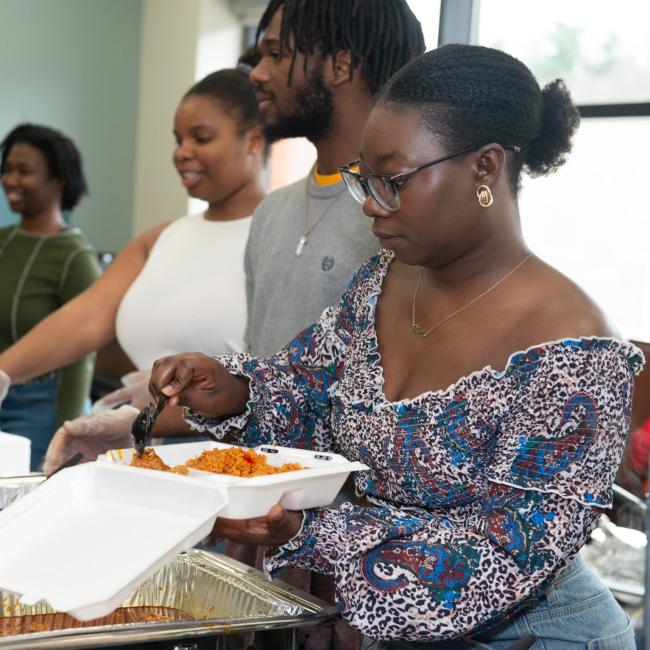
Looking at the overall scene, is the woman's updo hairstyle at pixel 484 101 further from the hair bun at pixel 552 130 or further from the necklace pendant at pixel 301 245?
the necklace pendant at pixel 301 245

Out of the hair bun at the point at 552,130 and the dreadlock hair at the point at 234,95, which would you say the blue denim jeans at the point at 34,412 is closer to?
the dreadlock hair at the point at 234,95

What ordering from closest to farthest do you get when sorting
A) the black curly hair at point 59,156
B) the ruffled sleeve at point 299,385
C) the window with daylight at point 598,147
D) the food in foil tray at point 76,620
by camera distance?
1. the food in foil tray at point 76,620
2. the ruffled sleeve at point 299,385
3. the window with daylight at point 598,147
4. the black curly hair at point 59,156

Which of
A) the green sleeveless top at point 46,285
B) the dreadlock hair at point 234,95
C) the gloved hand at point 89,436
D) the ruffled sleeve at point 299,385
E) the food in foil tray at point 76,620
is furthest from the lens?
the green sleeveless top at point 46,285

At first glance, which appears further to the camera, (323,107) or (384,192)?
(323,107)

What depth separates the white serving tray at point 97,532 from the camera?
34.8 inches

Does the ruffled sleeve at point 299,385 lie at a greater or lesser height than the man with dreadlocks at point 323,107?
lesser

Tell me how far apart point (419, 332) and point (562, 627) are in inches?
15.3

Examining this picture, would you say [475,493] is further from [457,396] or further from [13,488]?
[13,488]

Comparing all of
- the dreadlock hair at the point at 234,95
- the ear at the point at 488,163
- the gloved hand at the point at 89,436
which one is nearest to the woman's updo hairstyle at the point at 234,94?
the dreadlock hair at the point at 234,95

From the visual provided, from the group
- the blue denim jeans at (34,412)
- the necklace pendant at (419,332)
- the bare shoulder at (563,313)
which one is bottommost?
the blue denim jeans at (34,412)

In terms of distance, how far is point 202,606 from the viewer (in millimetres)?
1220

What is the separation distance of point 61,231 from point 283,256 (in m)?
1.49

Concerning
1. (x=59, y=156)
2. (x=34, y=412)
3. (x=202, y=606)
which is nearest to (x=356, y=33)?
(x=202, y=606)

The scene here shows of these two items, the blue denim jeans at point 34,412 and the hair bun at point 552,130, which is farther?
the blue denim jeans at point 34,412
